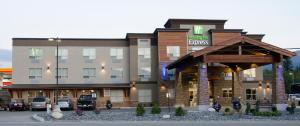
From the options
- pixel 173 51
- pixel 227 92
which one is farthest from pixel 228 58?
pixel 227 92

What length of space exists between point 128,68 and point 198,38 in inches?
398

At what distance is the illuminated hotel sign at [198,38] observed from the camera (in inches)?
2413

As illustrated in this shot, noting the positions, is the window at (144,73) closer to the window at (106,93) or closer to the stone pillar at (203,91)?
the window at (106,93)

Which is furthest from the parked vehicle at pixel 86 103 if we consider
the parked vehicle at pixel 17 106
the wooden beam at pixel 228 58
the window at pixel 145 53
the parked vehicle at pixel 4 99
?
the wooden beam at pixel 228 58

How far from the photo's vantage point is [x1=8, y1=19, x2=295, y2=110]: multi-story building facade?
196 ft

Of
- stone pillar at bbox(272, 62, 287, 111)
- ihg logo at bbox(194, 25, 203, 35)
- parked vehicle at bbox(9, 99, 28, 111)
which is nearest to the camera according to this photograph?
stone pillar at bbox(272, 62, 287, 111)

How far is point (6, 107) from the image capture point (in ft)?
181

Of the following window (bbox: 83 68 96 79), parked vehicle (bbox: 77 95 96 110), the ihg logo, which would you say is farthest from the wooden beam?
window (bbox: 83 68 96 79)

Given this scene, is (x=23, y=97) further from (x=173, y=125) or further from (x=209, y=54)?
(x=173, y=125)

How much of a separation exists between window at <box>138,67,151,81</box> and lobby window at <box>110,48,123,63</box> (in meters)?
3.48

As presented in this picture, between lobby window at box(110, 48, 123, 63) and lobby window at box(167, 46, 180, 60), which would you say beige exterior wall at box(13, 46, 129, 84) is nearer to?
lobby window at box(110, 48, 123, 63)

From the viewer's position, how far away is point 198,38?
61375 mm

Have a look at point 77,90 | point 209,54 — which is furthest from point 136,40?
point 209,54

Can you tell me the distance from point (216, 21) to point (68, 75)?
20.7m
